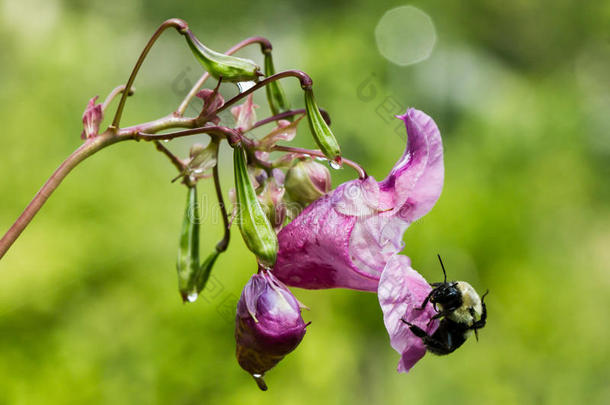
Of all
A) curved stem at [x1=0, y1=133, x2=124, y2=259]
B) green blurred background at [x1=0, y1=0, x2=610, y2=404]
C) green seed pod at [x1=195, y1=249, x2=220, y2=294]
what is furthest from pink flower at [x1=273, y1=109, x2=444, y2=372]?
A: green blurred background at [x1=0, y1=0, x2=610, y2=404]

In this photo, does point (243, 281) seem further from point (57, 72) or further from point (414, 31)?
point (414, 31)

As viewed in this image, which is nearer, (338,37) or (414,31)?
(338,37)

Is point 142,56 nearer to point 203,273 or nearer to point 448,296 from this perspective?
point 203,273

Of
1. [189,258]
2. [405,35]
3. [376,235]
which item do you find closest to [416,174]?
[376,235]

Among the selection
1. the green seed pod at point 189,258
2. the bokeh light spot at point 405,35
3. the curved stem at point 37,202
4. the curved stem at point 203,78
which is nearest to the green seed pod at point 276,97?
the curved stem at point 203,78

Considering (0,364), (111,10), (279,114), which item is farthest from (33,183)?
(111,10)
